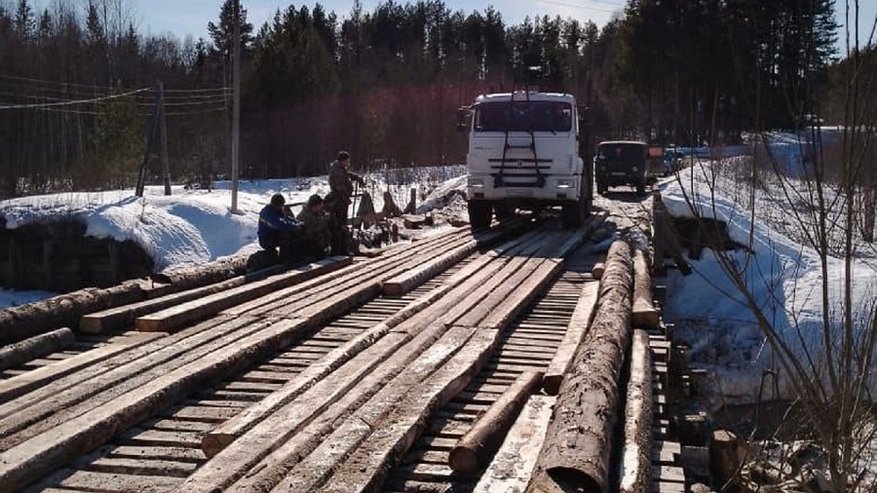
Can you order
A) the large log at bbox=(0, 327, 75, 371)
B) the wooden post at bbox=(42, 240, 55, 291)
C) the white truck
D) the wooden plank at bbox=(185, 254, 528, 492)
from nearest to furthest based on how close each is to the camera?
the wooden plank at bbox=(185, 254, 528, 492) → the large log at bbox=(0, 327, 75, 371) → the white truck → the wooden post at bbox=(42, 240, 55, 291)

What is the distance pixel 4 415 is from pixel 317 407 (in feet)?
6.38

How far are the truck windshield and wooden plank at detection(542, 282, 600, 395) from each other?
662 centimetres

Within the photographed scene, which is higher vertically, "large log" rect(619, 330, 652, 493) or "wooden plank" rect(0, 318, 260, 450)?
"wooden plank" rect(0, 318, 260, 450)

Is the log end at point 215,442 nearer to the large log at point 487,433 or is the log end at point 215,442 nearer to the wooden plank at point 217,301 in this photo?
the large log at point 487,433

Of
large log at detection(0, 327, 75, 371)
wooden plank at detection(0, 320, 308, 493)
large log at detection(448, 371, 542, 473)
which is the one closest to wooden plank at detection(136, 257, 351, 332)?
large log at detection(0, 327, 75, 371)

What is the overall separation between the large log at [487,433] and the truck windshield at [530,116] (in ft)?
38.6

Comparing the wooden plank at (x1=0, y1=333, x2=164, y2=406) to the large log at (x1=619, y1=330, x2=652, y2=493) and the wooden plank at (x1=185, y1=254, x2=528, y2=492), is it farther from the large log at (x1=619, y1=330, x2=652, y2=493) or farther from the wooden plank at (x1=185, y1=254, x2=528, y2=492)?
the large log at (x1=619, y1=330, x2=652, y2=493)

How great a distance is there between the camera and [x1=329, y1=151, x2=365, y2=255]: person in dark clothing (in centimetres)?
1444

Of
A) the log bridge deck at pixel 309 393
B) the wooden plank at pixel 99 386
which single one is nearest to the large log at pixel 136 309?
the log bridge deck at pixel 309 393

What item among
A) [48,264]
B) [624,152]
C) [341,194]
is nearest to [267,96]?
[624,152]

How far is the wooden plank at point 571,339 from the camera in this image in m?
7.02

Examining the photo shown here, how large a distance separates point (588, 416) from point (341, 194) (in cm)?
984

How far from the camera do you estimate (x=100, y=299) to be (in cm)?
930

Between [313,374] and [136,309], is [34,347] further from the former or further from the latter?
[313,374]
